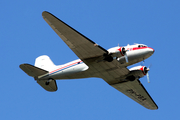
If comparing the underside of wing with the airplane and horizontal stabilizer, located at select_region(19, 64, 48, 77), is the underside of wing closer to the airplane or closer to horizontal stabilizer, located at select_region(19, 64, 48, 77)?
the airplane

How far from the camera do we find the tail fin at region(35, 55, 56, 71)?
1341 inches

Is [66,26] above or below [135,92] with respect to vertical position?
above

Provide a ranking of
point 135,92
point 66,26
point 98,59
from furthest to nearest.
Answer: point 135,92 < point 98,59 < point 66,26

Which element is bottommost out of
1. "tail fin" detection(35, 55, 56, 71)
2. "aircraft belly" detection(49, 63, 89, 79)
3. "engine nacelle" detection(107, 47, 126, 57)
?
"aircraft belly" detection(49, 63, 89, 79)

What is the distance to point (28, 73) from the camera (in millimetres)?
30703

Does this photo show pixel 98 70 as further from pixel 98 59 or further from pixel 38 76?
pixel 38 76

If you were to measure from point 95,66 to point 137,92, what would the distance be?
27.3 feet

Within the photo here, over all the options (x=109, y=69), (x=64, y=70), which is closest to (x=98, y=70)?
(x=109, y=69)

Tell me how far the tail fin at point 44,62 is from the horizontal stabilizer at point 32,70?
2.04 metres

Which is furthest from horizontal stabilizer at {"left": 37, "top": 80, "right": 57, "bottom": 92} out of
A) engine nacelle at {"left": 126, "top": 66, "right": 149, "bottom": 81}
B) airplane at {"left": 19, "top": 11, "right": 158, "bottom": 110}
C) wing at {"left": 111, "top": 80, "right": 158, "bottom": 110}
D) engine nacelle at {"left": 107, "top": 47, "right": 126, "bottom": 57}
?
engine nacelle at {"left": 107, "top": 47, "right": 126, "bottom": 57}

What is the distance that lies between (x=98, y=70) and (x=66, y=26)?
682 cm

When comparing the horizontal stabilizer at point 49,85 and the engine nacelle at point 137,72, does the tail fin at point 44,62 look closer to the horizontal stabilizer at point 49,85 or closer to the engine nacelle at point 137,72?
the horizontal stabilizer at point 49,85

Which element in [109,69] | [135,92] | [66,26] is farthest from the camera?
[135,92]

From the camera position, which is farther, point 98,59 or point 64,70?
point 64,70
